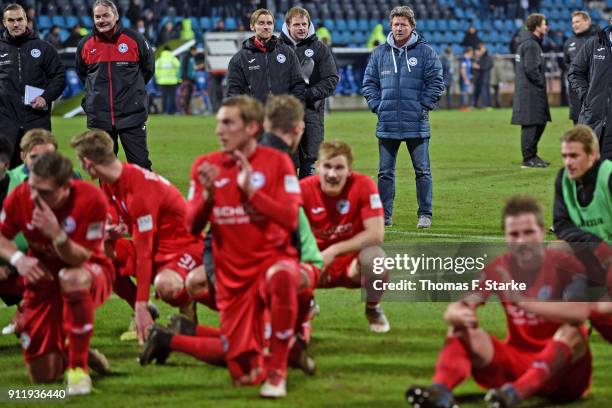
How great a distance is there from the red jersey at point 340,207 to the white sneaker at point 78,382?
202 centimetres

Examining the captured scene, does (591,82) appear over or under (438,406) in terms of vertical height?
over

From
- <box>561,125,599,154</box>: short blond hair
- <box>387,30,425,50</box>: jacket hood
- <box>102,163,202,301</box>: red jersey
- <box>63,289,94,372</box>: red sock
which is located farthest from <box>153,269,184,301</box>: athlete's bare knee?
<box>387,30,425,50</box>: jacket hood

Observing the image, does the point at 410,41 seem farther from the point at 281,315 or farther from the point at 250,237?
the point at 281,315

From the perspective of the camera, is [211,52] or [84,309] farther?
[211,52]

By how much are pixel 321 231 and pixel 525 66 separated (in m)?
10.7

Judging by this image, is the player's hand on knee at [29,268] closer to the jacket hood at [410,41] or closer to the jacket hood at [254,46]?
the jacket hood at [254,46]

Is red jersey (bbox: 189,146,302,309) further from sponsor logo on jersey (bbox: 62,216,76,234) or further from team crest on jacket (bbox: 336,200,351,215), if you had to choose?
team crest on jacket (bbox: 336,200,351,215)

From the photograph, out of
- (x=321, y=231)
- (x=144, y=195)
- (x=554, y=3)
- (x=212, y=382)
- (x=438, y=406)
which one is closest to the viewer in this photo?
(x=438, y=406)

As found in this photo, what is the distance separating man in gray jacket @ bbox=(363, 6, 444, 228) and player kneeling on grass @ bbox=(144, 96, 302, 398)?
5691mm

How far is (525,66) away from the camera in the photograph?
17516 millimetres

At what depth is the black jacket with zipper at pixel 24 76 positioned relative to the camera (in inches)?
440

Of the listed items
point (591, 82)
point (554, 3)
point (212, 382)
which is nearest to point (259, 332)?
point (212, 382)

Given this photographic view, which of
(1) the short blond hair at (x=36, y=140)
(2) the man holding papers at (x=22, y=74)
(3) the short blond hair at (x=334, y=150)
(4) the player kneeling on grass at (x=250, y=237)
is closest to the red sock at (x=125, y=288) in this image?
(1) the short blond hair at (x=36, y=140)

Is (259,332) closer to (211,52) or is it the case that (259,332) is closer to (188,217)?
(188,217)
